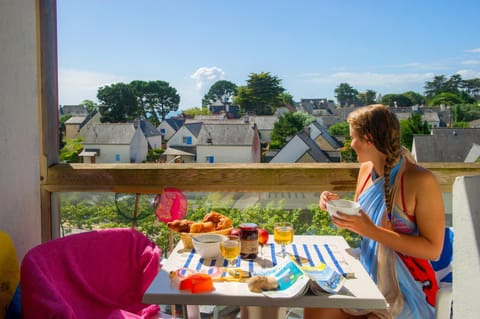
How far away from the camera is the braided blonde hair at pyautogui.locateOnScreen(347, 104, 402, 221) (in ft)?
6.89

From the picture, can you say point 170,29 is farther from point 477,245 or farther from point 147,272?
point 477,245

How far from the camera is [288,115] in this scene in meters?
2.93

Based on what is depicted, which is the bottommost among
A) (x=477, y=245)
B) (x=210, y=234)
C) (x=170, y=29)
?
(x=210, y=234)

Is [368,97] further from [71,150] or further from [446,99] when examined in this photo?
[71,150]

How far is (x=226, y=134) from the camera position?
287cm

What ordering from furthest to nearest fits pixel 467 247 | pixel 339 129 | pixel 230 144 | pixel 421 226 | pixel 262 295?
1. pixel 230 144
2. pixel 339 129
3. pixel 421 226
4. pixel 262 295
5. pixel 467 247

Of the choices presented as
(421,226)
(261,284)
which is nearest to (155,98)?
(261,284)

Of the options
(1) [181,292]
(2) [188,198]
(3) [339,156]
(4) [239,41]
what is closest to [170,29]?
(4) [239,41]

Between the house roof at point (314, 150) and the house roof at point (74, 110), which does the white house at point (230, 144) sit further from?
the house roof at point (74, 110)

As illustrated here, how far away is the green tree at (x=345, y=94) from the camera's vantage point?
282cm

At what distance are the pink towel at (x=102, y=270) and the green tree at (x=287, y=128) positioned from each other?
109 cm

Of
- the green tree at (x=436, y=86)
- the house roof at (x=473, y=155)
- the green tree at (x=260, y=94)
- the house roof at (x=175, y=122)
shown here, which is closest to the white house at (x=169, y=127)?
the house roof at (x=175, y=122)

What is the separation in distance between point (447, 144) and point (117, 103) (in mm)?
2181

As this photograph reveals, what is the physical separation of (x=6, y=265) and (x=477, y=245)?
2.04 m
